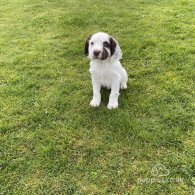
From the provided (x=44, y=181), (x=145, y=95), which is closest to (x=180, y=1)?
(x=145, y=95)

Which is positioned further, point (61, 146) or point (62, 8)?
point (62, 8)

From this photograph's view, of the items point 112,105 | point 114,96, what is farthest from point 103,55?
point 112,105

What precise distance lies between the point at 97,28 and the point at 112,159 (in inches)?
183

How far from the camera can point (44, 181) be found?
3.66 meters

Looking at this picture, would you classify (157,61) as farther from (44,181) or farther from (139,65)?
(44,181)

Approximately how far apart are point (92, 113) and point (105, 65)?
749 mm

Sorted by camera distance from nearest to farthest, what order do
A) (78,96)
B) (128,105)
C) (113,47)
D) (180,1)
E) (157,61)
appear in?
(113,47), (128,105), (78,96), (157,61), (180,1)

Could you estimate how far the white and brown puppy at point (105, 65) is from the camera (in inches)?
171

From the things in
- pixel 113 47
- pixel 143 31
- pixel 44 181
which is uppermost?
pixel 113 47

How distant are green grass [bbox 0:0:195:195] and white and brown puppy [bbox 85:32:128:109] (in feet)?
0.73

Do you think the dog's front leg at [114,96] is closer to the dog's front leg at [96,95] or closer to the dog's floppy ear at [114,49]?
the dog's front leg at [96,95]

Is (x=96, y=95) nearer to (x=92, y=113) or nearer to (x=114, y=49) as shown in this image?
(x=92, y=113)

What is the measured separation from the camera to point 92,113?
15.5 ft

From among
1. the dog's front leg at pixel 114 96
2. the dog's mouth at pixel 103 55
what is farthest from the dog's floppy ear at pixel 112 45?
the dog's front leg at pixel 114 96
